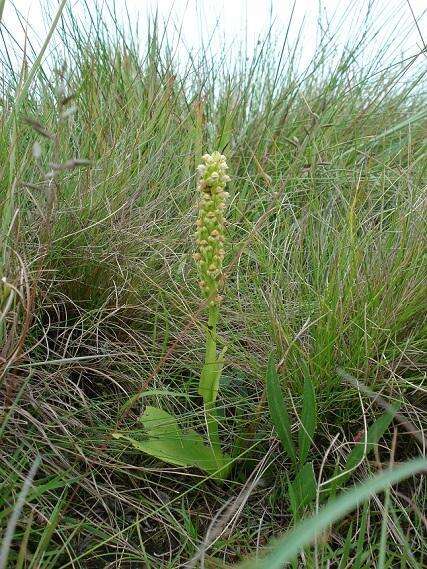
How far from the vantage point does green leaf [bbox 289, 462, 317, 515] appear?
1.03 metres

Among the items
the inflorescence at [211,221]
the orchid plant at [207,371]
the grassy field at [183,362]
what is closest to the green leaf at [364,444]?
the grassy field at [183,362]

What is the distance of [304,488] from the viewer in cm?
104

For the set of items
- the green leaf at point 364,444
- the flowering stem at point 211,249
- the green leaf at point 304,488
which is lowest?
the green leaf at point 304,488

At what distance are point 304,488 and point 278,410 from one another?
4.7 inches

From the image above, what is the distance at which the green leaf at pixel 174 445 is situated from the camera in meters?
1.09

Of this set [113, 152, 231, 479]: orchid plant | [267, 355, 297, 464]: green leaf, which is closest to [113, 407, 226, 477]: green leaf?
[113, 152, 231, 479]: orchid plant

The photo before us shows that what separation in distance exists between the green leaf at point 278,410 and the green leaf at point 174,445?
10 cm

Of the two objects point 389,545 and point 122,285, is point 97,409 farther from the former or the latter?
point 389,545

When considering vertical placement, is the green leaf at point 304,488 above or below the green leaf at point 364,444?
below

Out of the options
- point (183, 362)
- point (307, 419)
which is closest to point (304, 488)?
point (307, 419)

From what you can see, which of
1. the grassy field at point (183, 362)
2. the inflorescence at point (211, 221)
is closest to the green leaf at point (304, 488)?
the grassy field at point (183, 362)

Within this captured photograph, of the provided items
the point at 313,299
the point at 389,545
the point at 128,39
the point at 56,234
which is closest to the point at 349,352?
the point at 313,299

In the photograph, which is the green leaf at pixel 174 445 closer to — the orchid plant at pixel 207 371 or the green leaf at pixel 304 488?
the orchid plant at pixel 207 371

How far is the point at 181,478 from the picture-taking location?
1.17 meters
